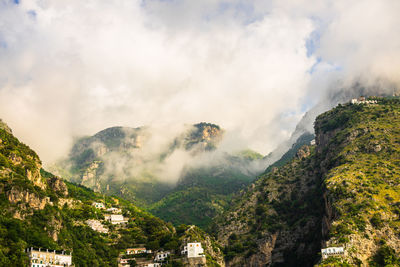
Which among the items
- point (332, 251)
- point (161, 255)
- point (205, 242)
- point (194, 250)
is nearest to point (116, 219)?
point (161, 255)

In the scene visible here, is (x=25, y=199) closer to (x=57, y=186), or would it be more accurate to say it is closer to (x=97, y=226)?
(x=97, y=226)

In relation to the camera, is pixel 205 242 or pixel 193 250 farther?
pixel 205 242

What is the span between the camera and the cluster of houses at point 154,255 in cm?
11488

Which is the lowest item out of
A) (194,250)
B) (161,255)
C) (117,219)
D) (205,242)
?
(161,255)

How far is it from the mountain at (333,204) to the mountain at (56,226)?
80.5 feet

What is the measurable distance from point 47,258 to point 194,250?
151 ft

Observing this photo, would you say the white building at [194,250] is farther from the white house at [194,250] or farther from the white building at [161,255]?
the white building at [161,255]

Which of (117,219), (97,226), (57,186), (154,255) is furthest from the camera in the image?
(117,219)


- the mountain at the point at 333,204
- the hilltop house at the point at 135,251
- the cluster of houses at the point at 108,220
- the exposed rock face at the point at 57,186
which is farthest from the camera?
the exposed rock face at the point at 57,186

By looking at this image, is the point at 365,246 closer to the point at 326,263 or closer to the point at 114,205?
the point at 326,263

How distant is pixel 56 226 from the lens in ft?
337

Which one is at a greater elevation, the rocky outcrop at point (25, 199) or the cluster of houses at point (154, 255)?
the rocky outcrop at point (25, 199)

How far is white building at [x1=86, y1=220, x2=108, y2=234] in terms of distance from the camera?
127562 millimetres

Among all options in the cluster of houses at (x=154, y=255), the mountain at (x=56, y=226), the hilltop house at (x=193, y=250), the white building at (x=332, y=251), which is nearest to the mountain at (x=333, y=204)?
the white building at (x=332, y=251)
